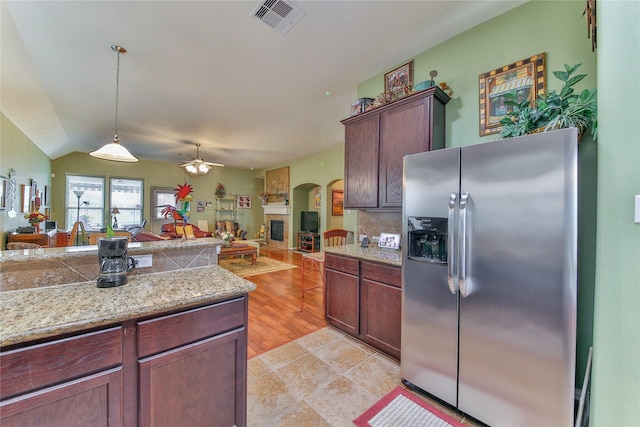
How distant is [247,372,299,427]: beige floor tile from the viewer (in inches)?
64.3

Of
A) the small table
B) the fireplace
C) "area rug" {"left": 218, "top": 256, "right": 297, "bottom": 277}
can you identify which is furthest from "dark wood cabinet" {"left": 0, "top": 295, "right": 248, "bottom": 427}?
the fireplace

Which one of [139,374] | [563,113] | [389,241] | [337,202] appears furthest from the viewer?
[337,202]

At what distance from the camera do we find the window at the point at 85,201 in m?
7.06

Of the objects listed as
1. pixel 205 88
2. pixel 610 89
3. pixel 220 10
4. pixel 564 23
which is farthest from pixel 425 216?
pixel 205 88

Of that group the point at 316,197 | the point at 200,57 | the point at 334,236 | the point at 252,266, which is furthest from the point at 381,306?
the point at 316,197

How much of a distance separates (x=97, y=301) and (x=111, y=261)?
0.28m

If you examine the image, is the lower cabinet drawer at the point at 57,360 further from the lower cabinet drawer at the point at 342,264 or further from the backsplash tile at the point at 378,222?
the backsplash tile at the point at 378,222

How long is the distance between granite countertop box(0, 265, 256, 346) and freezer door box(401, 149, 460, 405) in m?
1.19

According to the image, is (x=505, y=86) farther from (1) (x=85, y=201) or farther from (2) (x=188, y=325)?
(1) (x=85, y=201)

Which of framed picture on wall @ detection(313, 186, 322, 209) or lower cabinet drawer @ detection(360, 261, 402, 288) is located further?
framed picture on wall @ detection(313, 186, 322, 209)

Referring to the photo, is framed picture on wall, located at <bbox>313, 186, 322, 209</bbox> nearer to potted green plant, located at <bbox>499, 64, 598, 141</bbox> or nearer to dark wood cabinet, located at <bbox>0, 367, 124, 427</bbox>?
potted green plant, located at <bbox>499, 64, 598, 141</bbox>

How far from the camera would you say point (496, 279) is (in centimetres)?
148

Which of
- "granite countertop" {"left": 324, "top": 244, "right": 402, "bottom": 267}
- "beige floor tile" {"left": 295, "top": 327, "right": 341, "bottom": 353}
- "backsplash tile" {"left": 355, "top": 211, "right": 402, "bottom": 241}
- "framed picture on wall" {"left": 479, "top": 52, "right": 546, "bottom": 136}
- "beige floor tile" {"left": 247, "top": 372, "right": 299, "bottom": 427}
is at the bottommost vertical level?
"beige floor tile" {"left": 247, "top": 372, "right": 299, "bottom": 427}

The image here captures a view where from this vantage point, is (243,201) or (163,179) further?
(243,201)
